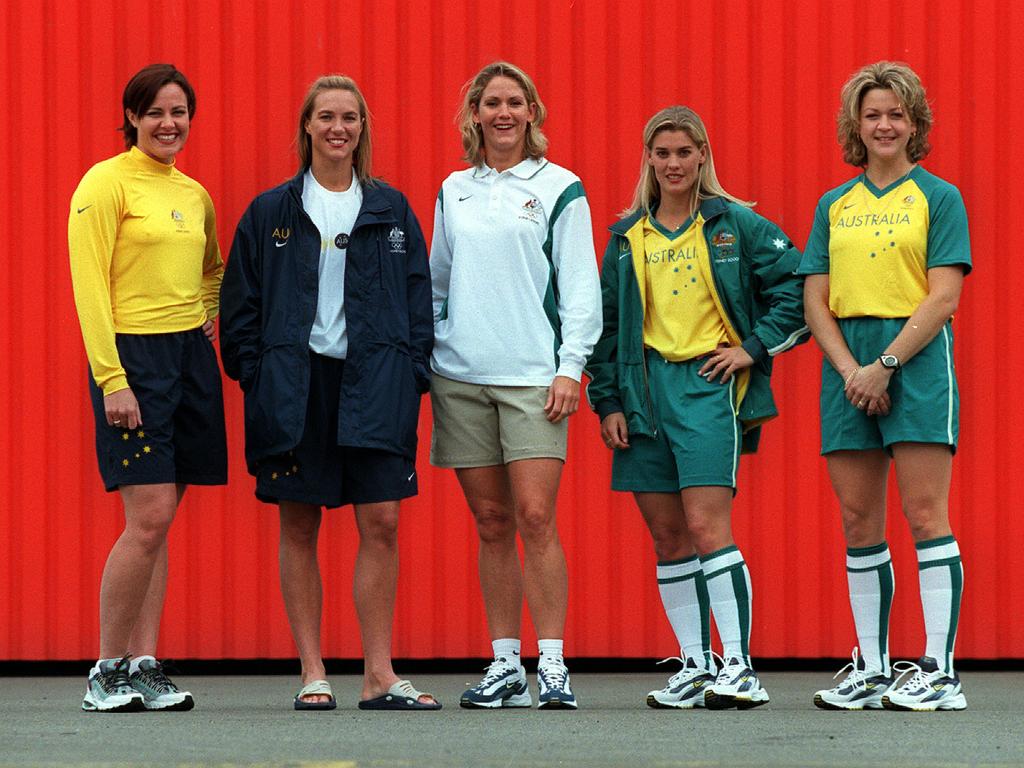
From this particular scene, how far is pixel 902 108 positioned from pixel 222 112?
111 inches

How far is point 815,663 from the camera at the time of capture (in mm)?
6539

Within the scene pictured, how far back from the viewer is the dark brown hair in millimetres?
5047

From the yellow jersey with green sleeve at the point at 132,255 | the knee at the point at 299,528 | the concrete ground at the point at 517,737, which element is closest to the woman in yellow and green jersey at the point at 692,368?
the concrete ground at the point at 517,737

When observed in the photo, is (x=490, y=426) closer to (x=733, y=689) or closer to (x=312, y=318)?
(x=312, y=318)

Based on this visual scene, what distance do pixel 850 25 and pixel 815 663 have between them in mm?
2479

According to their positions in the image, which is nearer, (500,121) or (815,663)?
(500,121)

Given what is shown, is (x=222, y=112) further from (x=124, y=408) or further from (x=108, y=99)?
(x=124, y=408)

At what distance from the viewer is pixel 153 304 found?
4.97 metres

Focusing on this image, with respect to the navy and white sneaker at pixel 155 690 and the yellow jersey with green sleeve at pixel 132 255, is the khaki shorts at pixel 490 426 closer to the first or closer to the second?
the yellow jersey with green sleeve at pixel 132 255

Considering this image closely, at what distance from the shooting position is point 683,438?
4984mm

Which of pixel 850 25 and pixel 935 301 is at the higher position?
pixel 850 25

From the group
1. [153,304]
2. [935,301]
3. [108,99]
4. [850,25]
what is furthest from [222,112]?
[935,301]

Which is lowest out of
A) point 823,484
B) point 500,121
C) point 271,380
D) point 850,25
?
point 823,484

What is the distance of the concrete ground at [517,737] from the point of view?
3.87 meters
